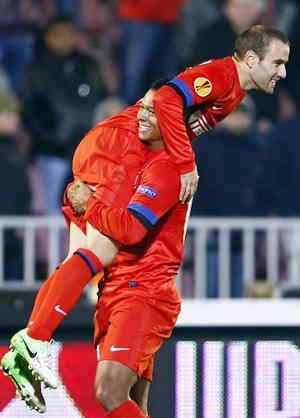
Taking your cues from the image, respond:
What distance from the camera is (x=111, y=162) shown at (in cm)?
623

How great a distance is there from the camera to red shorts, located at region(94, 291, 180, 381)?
601cm

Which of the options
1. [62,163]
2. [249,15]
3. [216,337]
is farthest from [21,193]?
[216,337]

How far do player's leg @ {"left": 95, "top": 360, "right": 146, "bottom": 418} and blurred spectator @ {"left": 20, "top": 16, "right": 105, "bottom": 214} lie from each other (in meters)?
4.31

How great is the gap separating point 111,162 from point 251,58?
702 millimetres

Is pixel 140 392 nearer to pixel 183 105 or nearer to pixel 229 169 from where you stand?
pixel 183 105

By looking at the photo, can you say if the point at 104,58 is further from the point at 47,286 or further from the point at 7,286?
the point at 47,286

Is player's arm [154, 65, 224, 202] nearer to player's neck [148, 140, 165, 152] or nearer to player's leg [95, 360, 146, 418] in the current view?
player's neck [148, 140, 165, 152]

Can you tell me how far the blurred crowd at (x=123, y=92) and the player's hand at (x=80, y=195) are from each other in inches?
133

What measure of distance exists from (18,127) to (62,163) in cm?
38

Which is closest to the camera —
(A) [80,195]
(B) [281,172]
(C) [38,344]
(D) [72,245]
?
(C) [38,344]

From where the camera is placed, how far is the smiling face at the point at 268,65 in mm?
6148

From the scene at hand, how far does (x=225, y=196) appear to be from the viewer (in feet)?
33.2

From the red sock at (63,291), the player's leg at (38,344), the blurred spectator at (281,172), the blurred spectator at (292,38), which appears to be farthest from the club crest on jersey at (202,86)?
the blurred spectator at (292,38)

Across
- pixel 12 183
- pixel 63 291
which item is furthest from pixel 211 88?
pixel 12 183
